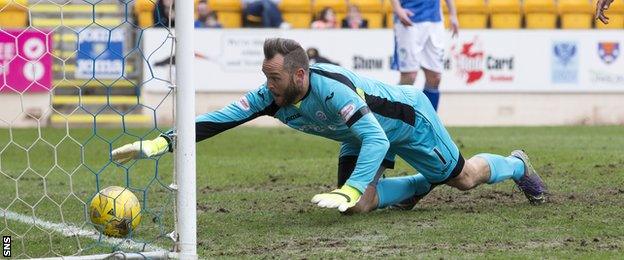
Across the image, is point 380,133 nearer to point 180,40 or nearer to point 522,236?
point 522,236

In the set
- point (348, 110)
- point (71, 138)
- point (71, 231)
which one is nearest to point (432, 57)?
point (71, 138)

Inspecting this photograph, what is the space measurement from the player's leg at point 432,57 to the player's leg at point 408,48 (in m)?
0.06

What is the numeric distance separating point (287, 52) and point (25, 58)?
11280 millimetres

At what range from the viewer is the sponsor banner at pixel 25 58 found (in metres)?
16.4

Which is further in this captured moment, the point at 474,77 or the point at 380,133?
the point at 474,77

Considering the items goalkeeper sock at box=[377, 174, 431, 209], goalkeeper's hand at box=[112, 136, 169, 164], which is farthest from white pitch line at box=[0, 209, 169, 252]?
goalkeeper sock at box=[377, 174, 431, 209]

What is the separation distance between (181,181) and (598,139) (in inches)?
365

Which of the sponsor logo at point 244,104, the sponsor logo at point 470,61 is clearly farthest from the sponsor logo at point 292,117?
the sponsor logo at point 470,61

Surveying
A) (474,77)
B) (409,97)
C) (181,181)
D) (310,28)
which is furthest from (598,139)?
(181,181)

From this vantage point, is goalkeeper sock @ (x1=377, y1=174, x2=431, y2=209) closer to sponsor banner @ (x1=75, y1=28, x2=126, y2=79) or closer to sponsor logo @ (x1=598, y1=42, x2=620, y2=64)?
sponsor banner @ (x1=75, y1=28, x2=126, y2=79)

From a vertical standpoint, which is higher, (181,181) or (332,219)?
(181,181)

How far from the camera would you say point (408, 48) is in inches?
456

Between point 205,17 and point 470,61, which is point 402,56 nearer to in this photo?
point 470,61

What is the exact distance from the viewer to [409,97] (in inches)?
274
